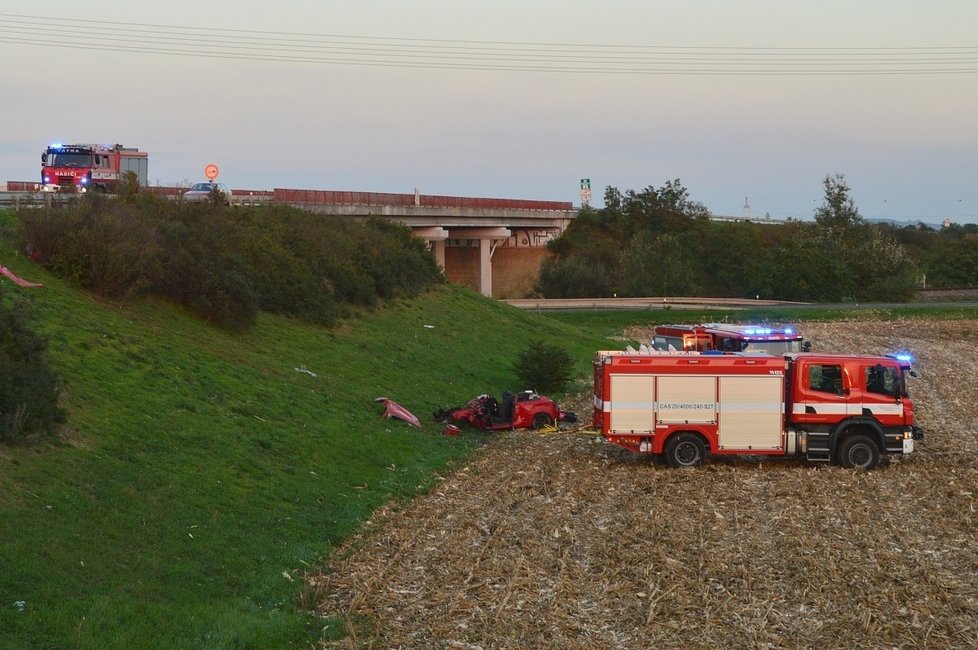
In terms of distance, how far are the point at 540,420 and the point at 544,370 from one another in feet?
24.1

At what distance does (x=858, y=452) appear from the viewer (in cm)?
2459

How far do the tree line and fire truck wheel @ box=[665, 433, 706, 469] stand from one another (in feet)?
207

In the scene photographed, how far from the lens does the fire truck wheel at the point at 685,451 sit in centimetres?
2494

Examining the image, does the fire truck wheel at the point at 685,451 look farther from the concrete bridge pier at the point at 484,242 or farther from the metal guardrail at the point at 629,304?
the concrete bridge pier at the point at 484,242

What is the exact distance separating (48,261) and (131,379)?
8.53 meters

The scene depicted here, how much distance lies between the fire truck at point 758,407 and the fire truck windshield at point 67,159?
3927 cm

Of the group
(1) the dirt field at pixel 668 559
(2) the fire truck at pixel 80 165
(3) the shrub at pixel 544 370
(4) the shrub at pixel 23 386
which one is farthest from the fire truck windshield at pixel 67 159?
(4) the shrub at pixel 23 386

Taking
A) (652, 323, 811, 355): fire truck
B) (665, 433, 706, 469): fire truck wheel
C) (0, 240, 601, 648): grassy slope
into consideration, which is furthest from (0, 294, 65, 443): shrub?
(652, 323, 811, 355): fire truck

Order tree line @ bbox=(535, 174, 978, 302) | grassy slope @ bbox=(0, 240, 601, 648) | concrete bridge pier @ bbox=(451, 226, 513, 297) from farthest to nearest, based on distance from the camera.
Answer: tree line @ bbox=(535, 174, 978, 302), concrete bridge pier @ bbox=(451, 226, 513, 297), grassy slope @ bbox=(0, 240, 601, 648)

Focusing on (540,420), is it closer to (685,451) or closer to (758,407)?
(685,451)

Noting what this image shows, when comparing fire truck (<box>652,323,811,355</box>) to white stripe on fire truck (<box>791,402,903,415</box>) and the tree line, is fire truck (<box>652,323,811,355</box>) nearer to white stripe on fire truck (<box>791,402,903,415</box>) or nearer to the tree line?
white stripe on fire truck (<box>791,402,903,415</box>)

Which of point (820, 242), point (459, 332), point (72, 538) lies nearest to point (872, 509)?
point (72, 538)

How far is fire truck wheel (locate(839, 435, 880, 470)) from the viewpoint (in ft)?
80.5

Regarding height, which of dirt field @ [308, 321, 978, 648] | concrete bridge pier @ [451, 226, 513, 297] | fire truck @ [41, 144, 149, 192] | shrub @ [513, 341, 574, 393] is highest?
fire truck @ [41, 144, 149, 192]
